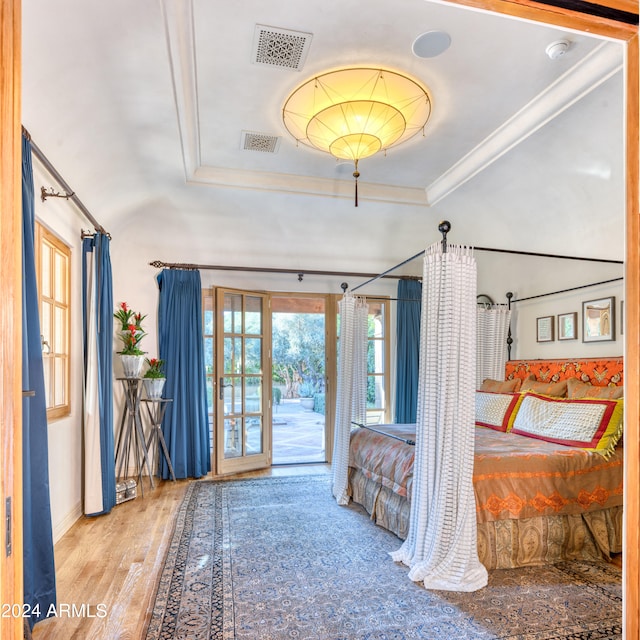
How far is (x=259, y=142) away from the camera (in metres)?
3.78

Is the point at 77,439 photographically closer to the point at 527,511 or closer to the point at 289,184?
the point at 289,184

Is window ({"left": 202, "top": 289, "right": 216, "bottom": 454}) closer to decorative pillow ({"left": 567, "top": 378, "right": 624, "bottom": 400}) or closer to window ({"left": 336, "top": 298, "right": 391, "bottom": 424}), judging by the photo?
window ({"left": 336, "top": 298, "right": 391, "bottom": 424})

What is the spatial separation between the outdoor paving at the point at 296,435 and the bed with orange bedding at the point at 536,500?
2.63 metres

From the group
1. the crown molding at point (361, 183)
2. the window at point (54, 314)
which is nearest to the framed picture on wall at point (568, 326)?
the crown molding at point (361, 183)

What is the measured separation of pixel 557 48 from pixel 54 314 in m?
3.62

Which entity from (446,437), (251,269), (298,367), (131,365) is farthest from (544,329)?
(298,367)

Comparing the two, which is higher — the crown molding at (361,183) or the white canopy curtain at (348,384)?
the crown molding at (361,183)

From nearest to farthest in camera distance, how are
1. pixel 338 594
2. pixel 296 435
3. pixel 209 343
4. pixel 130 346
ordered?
pixel 338 594 < pixel 130 346 < pixel 209 343 < pixel 296 435

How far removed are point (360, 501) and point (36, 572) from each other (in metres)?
2.41

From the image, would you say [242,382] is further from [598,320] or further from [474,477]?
[598,320]

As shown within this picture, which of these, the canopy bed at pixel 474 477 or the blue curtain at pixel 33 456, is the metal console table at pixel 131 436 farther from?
the canopy bed at pixel 474 477

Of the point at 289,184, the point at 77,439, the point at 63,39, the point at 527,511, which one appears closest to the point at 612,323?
the point at 527,511

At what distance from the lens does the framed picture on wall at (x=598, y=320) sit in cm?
379

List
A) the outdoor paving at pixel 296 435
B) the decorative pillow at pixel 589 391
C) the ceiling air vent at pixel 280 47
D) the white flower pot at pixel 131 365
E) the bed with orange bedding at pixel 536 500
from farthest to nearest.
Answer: the outdoor paving at pixel 296 435, the white flower pot at pixel 131 365, the decorative pillow at pixel 589 391, the bed with orange bedding at pixel 536 500, the ceiling air vent at pixel 280 47
